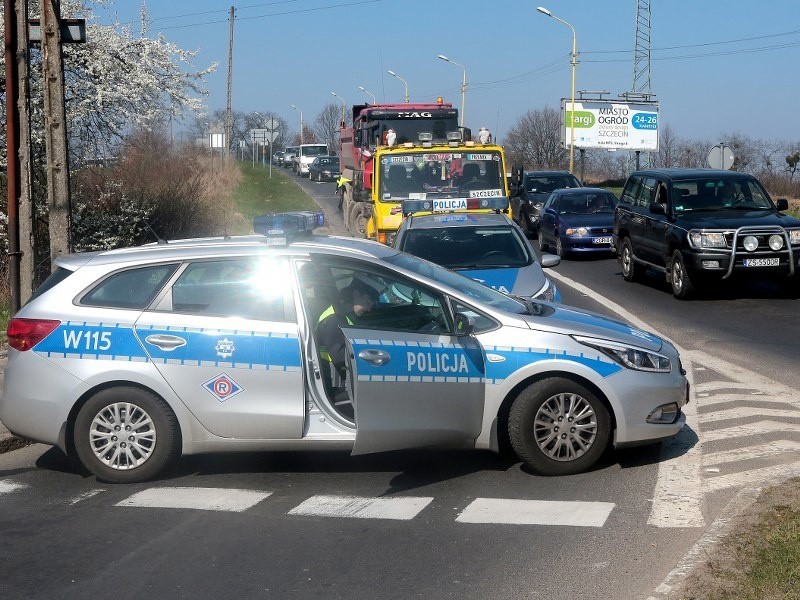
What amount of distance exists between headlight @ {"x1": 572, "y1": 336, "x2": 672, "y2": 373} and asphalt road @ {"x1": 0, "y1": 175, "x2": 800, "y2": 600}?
2.23 ft

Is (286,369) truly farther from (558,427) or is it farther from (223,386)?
(558,427)

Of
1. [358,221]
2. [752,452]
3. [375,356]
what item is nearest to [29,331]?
[375,356]

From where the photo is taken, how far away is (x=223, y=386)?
6.79 meters

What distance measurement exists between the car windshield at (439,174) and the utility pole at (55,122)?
6296mm

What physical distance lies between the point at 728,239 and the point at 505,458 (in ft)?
32.6

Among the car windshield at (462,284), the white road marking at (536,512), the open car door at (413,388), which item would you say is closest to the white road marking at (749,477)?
the white road marking at (536,512)

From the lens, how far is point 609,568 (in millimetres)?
5207

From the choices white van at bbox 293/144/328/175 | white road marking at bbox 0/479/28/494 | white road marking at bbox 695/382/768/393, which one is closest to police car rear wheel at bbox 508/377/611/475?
white road marking at bbox 0/479/28/494

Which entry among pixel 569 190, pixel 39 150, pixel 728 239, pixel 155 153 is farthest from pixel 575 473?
pixel 155 153

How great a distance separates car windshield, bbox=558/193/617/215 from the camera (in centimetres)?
2514

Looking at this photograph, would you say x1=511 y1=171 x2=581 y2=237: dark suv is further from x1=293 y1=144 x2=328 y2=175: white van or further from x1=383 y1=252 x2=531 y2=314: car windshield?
x1=293 y1=144 x2=328 y2=175: white van

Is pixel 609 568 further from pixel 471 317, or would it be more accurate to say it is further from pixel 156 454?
pixel 156 454

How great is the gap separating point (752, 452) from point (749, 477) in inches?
27.3

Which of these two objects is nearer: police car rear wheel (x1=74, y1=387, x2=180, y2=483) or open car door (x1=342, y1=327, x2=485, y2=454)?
open car door (x1=342, y1=327, x2=485, y2=454)
